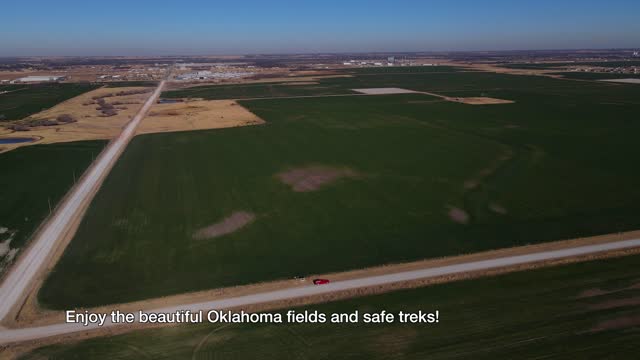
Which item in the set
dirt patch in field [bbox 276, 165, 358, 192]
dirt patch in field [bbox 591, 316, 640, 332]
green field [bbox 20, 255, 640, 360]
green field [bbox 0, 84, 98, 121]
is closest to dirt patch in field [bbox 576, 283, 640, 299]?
green field [bbox 20, 255, 640, 360]

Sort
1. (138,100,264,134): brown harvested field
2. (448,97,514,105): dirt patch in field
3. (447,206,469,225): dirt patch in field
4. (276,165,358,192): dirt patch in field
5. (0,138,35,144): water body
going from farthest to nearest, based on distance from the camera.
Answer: (448,97,514,105): dirt patch in field
(138,100,264,134): brown harvested field
(0,138,35,144): water body
(276,165,358,192): dirt patch in field
(447,206,469,225): dirt patch in field

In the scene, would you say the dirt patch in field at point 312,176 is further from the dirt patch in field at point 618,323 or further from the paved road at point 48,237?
the dirt patch in field at point 618,323

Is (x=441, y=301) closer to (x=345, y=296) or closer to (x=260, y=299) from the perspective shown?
(x=345, y=296)

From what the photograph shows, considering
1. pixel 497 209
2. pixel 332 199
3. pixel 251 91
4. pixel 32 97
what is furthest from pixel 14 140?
pixel 251 91

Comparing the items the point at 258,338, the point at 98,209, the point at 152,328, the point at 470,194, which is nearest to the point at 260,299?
the point at 258,338

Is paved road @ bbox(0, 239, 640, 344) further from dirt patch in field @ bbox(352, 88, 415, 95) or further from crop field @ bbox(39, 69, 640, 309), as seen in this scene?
dirt patch in field @ bbox(352, 88, 415, 95)

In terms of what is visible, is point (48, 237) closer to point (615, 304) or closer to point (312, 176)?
point (312, 176)
